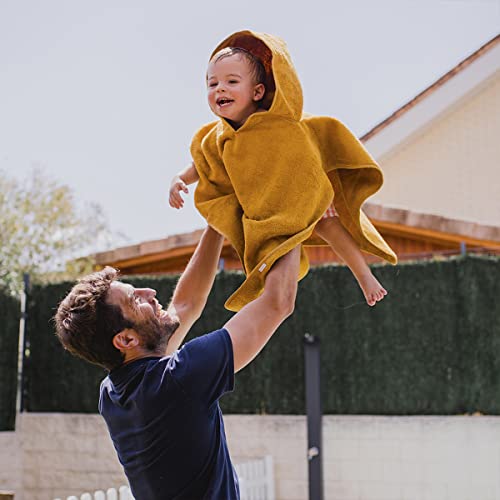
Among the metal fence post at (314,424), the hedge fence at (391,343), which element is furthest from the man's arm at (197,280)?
the hedge fence at (391,343)

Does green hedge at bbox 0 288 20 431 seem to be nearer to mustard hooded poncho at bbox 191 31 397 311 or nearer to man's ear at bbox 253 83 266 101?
mustard hooded poncho at bbox 191 31 397 311

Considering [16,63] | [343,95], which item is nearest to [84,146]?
[16,63]

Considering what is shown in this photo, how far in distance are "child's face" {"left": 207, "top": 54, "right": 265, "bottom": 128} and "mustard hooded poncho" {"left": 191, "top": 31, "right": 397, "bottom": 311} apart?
0.05 metres

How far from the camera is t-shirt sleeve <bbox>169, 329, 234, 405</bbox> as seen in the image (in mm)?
1974

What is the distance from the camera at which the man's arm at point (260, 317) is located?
199cm

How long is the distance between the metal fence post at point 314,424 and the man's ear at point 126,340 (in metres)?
4.63

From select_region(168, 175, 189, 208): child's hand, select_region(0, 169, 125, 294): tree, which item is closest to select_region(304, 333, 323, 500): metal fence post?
select_region(0, 169, 125, 294): tree

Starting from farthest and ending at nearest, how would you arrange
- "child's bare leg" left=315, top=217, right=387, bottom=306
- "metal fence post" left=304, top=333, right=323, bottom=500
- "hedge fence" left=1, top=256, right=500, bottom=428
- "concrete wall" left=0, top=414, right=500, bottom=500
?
"hedge fence" left=1, top=256, right=500, bottom=428 < "concrete wall" left=0, top=414, right=500, bottom=500 < "metal fence post" left=304, top=333, right=323, bottom=500 < "child's bare leg" left=315, top=217, right=387, bottom=306

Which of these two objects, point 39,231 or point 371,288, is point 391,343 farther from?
point 371,288

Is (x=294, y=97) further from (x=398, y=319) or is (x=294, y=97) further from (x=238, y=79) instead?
(x=398, y=319)

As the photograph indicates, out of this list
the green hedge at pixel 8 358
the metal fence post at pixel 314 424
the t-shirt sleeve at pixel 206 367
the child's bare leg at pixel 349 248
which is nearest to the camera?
the t-shirt sleeve at pixel 206 367

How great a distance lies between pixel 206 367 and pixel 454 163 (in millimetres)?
8366

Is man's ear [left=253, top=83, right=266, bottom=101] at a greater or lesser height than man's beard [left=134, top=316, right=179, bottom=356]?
greater

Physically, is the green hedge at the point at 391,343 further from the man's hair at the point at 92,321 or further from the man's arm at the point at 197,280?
the man's hair at the point at 92,321
